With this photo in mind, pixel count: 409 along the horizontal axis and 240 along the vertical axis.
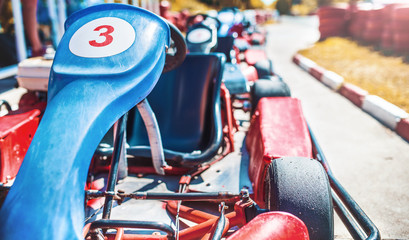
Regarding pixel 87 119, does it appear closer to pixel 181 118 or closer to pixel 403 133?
pixel 181 118

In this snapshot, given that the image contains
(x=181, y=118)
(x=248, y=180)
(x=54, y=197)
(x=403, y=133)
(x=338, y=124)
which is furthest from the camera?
(x=338, y=124)

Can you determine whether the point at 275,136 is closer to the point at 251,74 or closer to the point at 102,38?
the point at 102,38

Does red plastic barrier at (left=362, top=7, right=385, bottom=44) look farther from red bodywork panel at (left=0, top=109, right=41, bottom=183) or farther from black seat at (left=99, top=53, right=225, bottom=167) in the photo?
red bodywork panel at (left=0, top=109, right=41, bottom=183)

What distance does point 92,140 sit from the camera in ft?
3.30

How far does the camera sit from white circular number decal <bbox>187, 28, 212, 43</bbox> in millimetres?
3221

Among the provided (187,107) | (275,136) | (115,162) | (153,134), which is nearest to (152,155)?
(153,134)

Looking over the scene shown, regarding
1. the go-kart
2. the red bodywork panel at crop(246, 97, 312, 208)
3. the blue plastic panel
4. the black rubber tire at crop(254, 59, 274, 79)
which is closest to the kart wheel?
the go-kart

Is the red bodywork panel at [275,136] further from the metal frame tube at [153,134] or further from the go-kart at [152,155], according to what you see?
the metal frame tube at [153,134]

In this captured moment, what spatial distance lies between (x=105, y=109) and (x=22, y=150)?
1.04 metres

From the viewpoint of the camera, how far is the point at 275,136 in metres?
1.82

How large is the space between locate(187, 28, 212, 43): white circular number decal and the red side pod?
2.33 metres

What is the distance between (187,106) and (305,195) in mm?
1190

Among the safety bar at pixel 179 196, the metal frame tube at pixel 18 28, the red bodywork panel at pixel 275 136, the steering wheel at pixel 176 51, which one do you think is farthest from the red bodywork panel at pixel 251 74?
the metal frame tube at pixel 18 28

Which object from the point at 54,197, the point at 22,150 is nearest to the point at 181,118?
Result: the point at 22,150
